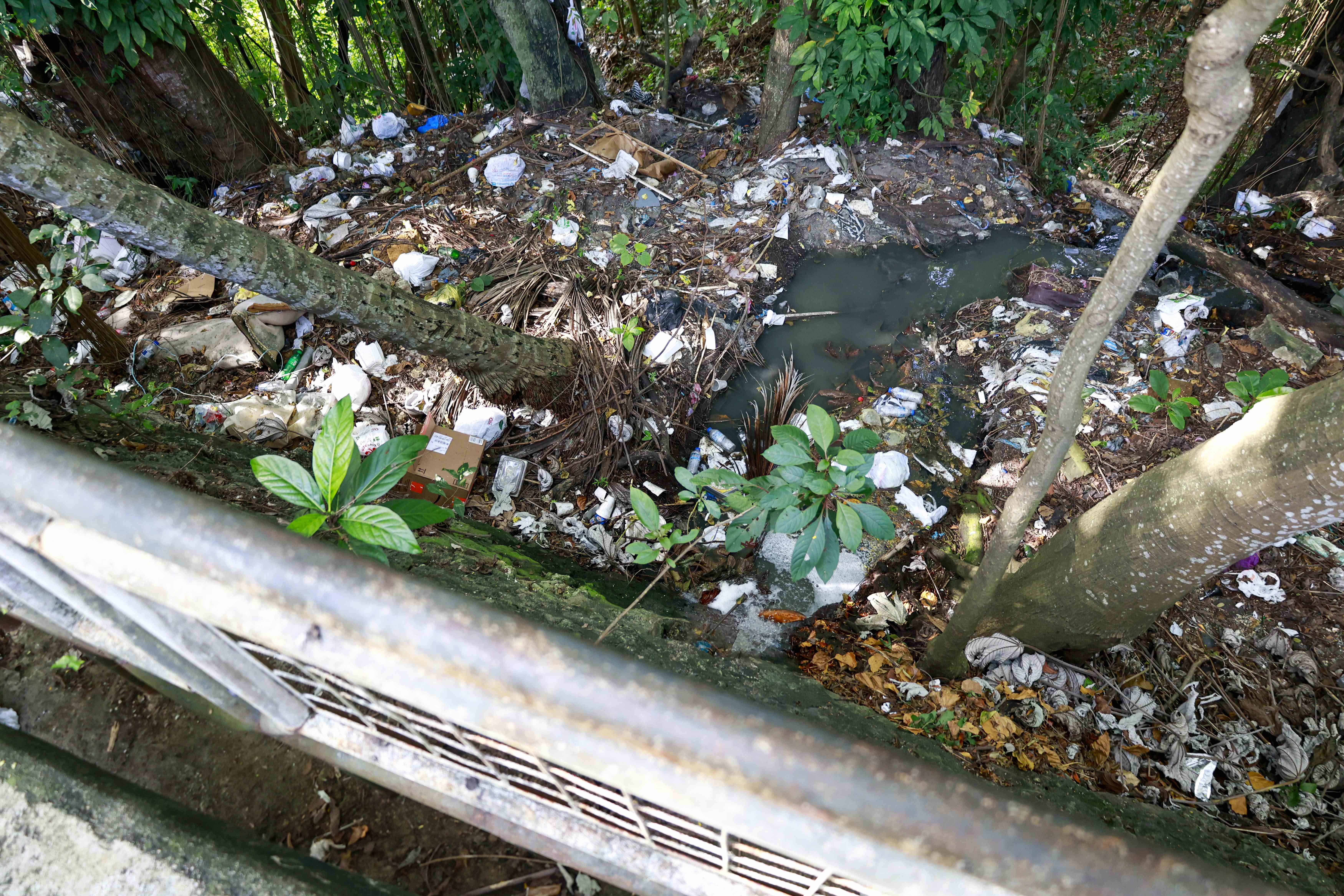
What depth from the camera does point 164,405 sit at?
2.82m

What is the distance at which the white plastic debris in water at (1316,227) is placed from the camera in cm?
381

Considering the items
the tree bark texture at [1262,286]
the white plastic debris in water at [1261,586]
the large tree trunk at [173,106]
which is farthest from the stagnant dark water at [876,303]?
the large tree trunk at [173,106]

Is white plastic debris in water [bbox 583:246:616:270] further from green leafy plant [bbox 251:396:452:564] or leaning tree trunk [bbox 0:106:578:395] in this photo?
green leafy plant [bbox 251:396:452:564]

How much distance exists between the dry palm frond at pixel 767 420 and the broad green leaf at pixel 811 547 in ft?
3.46

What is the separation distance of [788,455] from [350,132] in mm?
4298

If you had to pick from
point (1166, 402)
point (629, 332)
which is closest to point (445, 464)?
point (629, 332)

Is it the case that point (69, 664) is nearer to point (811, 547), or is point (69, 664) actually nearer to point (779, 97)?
point (811, 547)

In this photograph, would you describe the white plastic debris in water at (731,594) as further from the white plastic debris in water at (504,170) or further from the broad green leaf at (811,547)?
the white plastic debris in water at (504,170)

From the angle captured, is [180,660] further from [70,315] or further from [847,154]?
[847,154]

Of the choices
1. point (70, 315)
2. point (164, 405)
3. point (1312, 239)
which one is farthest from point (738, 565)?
point (1312, 239)

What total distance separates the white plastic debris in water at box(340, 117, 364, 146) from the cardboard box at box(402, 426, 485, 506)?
280 cm

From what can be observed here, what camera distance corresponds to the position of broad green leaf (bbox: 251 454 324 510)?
48.5 inches

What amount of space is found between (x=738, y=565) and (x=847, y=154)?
2823 millimetres

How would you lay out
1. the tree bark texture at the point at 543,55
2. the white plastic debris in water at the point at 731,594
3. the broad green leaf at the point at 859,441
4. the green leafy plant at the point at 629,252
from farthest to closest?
the tree bark texture at the point at 543,55 → the green leafy plant at the point at 629,252 → the white plastic debris in water at the point at 731,594 → the broad green leaf at the point at 859,441
